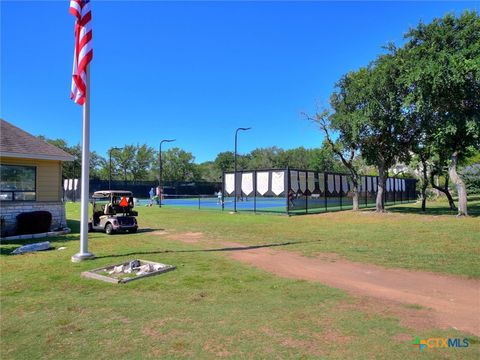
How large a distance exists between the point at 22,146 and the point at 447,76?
712 inches

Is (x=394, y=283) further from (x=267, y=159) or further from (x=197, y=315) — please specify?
(x=267, y=159)

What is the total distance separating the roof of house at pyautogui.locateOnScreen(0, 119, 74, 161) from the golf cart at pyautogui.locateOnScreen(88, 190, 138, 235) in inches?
93.3

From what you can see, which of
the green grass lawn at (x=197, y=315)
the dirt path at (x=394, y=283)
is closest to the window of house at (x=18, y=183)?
the green grass lawn at (x=197, y=315)

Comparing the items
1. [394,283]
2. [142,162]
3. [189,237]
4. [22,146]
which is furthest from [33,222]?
[142,162]

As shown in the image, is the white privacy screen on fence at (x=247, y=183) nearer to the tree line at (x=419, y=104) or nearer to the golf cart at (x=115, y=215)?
the tree line at (x=419, y=104)

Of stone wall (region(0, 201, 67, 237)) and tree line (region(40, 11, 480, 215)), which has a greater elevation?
tree line (region(40, 11, 480, 215))

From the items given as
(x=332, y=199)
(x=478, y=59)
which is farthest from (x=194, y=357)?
(x=332, y=199)

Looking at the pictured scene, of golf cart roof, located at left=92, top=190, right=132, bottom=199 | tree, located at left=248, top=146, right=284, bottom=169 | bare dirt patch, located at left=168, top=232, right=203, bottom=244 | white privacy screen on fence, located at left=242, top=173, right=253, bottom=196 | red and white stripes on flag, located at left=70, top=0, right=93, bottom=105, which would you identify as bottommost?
bare dirt patch, located at left=168, top=232, right=203, bottom=244

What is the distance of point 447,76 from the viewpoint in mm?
17125

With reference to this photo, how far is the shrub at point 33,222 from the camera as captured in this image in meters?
13.0

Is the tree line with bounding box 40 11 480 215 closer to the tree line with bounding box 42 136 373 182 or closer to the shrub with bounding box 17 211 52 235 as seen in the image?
the shrub with bounding box 17 211 52 235

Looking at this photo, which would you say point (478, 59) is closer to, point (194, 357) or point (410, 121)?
point (410, 121)

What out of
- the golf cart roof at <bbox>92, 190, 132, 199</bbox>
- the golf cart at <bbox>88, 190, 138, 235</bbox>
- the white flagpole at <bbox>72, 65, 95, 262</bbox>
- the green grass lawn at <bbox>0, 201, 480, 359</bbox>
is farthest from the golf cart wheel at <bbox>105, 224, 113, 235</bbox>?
the white flagpole at <bbox>72, 65, 95, 262</bbox>

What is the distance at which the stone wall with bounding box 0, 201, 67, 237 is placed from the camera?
43.0 feet
